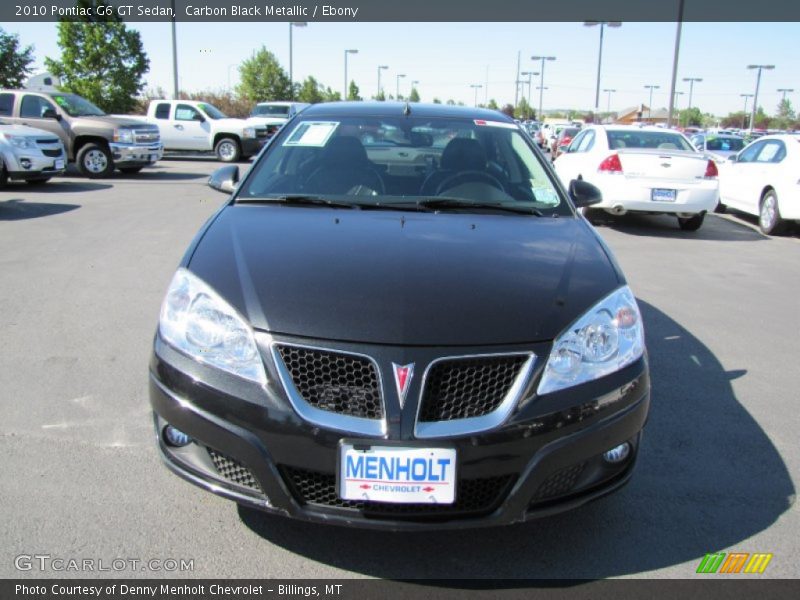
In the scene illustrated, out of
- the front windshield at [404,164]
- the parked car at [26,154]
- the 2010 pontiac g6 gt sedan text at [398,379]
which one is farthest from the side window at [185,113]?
the 2010 pontiac g6 gt sedan text at [398,379]

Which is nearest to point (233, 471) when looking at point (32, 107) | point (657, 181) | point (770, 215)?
point (657, 181)

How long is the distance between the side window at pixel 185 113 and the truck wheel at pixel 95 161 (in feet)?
19.5

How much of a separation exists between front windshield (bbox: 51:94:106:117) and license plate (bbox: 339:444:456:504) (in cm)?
1593

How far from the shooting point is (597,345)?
2500mm

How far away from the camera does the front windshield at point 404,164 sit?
3682 millimetres

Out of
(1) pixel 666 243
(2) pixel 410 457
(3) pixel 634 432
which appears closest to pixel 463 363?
(2) pixel 410 457

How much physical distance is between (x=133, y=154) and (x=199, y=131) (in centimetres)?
563

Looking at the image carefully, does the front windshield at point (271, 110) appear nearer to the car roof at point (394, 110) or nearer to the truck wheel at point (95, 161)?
the truck wheel at point (95, 161)

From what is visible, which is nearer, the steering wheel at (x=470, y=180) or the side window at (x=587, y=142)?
the steering wheel at (x=470, y=180)

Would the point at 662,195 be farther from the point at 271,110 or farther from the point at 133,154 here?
the point at 271,110

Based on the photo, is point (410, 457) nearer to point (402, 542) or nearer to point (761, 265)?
point (402, 542)

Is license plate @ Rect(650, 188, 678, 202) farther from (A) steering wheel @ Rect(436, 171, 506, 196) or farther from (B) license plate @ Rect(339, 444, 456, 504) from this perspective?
(B) license plate @ Rect(339, 444, 456, 504)

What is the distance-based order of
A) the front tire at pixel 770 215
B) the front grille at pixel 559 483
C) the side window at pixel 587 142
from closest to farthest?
the front grille at pixel 559 483 → the front tire at pixel 770 215 → the side window at pixel 587 142

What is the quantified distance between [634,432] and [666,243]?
313 inches
